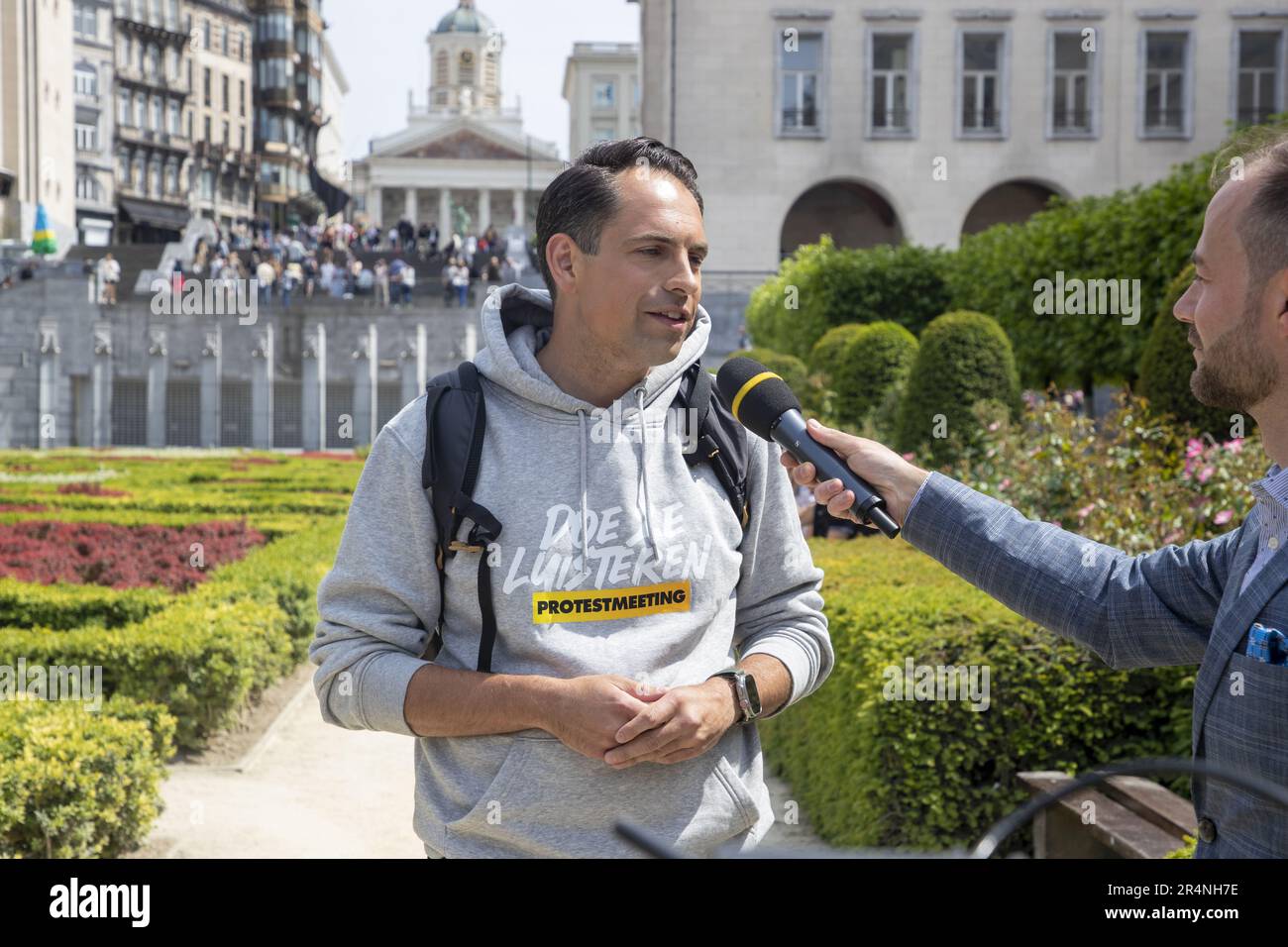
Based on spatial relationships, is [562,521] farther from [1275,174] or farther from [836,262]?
[836,262]

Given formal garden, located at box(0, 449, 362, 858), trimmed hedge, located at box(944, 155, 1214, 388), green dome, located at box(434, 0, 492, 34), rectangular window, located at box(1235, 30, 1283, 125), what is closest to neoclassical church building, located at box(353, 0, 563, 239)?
green dome, located at box(434, 0, 492, 34)

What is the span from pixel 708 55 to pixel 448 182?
59935 mm

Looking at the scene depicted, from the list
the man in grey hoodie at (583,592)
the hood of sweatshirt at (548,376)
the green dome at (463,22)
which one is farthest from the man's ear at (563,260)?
the green dome at (463,22)

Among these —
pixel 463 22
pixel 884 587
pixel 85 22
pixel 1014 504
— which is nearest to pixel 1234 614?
pixel 884 587

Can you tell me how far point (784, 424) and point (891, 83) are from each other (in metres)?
36.5

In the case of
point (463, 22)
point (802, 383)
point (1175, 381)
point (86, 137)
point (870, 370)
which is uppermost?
point (463, 22)

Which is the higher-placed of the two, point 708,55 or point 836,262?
point 708,55

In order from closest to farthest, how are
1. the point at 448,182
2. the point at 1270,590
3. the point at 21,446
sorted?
the point at 1270,590, the point at 21,446, the point at 448,182

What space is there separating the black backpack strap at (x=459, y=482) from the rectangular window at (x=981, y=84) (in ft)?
120

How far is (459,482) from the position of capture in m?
2.41

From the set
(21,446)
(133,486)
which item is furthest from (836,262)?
(21,446)

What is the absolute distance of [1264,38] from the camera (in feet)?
118

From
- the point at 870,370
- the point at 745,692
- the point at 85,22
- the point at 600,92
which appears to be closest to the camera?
the point at 745,692

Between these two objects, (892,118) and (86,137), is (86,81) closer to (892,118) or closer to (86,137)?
(86,137)
